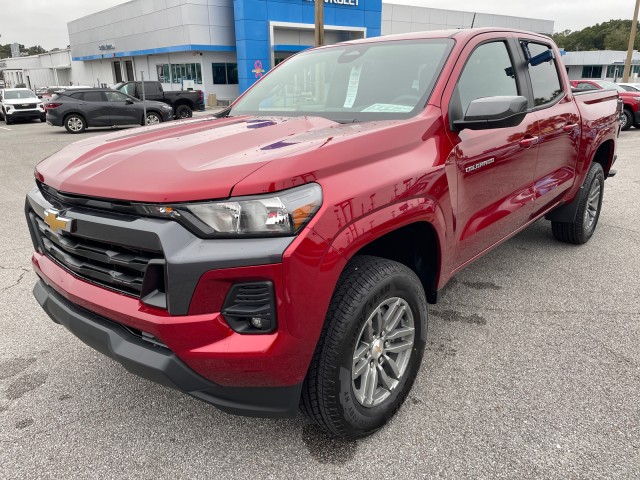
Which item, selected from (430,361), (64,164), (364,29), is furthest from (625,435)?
(364,29)

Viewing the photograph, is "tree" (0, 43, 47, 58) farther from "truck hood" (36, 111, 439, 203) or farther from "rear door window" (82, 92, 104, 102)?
"truck hood" (36, 111, 439, 203)

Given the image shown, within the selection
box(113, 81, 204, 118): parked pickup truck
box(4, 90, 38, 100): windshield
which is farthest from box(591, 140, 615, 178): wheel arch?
box(4, 90, 38, 100): windshield

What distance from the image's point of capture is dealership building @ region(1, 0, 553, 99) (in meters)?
31.9

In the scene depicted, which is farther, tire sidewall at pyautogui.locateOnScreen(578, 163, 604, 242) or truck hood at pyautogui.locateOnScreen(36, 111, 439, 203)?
tire sidewall at pyautogui.locateOnScreen(578, 163, 604, 242)

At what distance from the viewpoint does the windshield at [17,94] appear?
870 inches

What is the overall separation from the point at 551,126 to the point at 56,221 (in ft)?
10.8

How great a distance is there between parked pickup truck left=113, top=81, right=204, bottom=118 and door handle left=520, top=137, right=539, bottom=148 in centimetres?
1899

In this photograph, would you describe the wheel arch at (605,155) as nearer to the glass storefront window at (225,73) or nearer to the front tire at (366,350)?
the front tire at (366,350)

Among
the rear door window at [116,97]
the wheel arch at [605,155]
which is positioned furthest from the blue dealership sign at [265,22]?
the wheel arch at [605,155]

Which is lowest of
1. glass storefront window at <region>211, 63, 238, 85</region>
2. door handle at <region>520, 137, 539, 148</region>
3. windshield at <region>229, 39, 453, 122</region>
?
door handle at <region>520, 137, 539, 148</region>

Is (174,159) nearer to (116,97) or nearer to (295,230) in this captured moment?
(295,230)

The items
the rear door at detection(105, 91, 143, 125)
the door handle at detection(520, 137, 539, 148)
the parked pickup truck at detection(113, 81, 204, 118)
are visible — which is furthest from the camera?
the parked pickup truck at detection(113, 81, 204, 118)

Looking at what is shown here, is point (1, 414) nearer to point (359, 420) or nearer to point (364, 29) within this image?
point (359, 420)

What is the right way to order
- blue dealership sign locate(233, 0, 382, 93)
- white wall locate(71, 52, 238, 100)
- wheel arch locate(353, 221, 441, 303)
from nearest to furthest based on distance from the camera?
wheel arch locate(353, 221, 441, 303)
blue dealership sign locate(233, 0, 382, 93)
white wall locate(71, 52, 238, 100)
